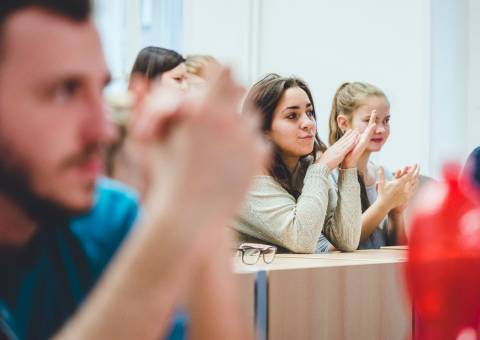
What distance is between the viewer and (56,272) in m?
0.56

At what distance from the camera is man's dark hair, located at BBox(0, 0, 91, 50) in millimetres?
404

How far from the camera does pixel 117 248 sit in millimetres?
595

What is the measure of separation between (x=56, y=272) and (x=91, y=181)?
6.6 inches

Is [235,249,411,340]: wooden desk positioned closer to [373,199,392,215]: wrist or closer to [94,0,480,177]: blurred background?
[373,199,392,215]: wrist

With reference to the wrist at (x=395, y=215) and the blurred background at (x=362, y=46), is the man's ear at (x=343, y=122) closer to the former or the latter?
the wrist at (x=395, y=215)

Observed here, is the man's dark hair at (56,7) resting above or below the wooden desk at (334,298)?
above

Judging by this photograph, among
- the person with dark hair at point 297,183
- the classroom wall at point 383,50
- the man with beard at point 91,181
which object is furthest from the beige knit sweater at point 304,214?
the classroom wall at point 383,50

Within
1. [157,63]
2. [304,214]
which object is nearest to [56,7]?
[304,214]

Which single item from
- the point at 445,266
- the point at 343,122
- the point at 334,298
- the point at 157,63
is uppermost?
the point at 157,63

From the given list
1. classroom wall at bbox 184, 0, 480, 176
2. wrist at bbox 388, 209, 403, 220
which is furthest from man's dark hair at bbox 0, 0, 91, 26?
classroom wall at bbox 184, 0, 480, 176

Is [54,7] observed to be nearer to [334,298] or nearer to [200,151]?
[200,151]

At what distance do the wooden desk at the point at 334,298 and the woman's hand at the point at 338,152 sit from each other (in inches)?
15.6

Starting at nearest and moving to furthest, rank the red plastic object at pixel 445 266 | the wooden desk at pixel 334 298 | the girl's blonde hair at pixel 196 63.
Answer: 1. the red plastic object at pixel 445 266
2. the wooden desk at pixel 334 298
3. the girl's blonde hair at pixel 196 63

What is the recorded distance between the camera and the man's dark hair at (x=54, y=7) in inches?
15.9
